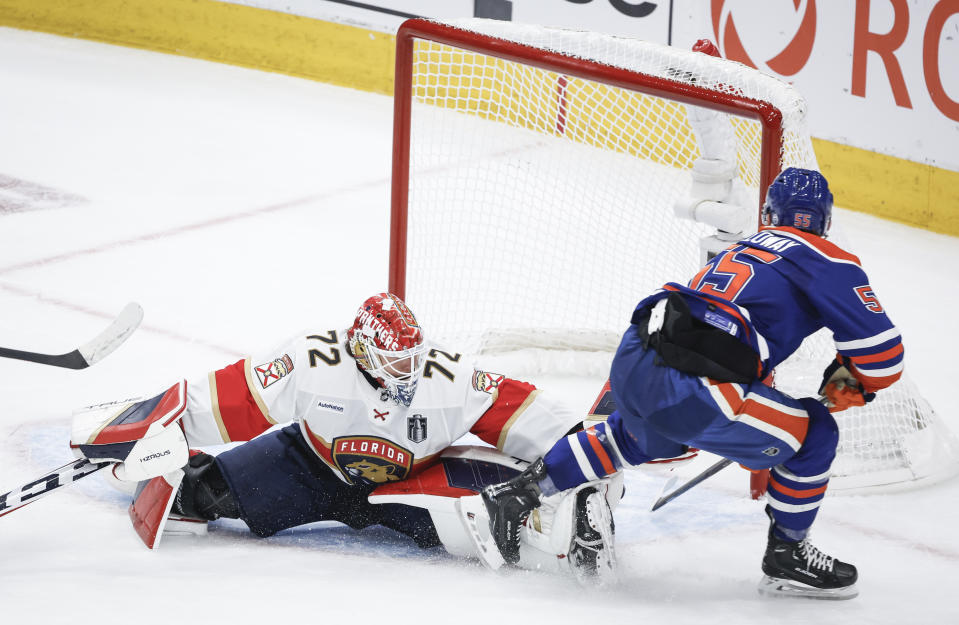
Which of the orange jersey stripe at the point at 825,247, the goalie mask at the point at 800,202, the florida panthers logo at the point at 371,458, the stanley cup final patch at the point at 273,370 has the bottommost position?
the florida panthers logo at the point at 371,458

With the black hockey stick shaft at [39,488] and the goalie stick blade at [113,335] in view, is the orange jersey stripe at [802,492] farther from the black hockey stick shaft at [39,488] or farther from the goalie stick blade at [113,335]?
the goalie stick blade at [113,335]

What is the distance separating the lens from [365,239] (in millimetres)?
5238

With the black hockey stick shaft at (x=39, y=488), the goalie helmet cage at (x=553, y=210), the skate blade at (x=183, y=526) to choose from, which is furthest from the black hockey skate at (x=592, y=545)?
the black hockey stick shaft at (x=39, y=488)

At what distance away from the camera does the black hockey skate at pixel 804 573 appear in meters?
2.62

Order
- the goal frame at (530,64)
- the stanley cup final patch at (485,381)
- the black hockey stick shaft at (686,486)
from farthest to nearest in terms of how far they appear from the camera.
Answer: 1. the black hockey stick shaft at (686,486)
2. the goal frame at (530,64)
3. the stanley cup final patch at (485,381)

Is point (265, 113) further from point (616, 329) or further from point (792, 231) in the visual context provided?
point (792, 231)

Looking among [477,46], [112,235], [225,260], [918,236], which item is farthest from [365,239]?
[918,236]

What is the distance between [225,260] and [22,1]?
3286 millimetres

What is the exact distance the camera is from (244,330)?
4270 mm

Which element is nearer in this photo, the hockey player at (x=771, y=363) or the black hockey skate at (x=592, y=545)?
the hockey player at (x=771, y=363)

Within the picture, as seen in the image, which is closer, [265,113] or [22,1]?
[265,113]

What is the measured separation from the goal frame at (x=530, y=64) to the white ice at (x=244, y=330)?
0.82 metres

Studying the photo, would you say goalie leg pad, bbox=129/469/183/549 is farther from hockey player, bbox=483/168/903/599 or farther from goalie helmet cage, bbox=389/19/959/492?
goalie helmet cage, bbox=389/19/959/492

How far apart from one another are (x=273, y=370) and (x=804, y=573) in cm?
123
